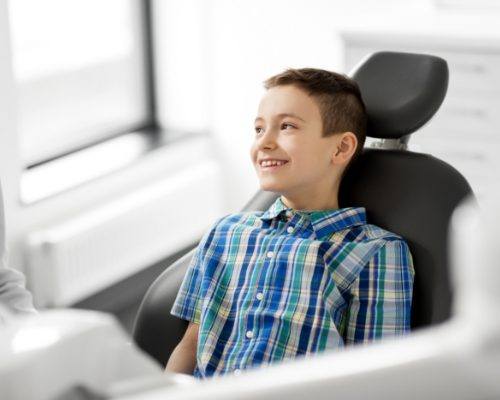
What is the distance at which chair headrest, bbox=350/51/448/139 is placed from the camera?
179 centimetres

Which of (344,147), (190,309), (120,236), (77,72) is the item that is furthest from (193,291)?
(77,72)

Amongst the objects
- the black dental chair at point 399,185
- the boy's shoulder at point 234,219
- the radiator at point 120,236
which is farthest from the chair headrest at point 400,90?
the radiator at point 120,236

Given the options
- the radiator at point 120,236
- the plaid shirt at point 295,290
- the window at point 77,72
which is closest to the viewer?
the plaid shirt at point 295,290

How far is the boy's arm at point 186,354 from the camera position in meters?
1.74

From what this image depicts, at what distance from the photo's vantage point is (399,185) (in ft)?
5.85

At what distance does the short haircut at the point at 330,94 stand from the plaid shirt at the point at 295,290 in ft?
0.52

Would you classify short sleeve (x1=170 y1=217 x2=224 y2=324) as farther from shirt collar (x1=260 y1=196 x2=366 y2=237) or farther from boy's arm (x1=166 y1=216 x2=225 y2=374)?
shirt collar (x1=260 y1=196 x2=366 y2=237)

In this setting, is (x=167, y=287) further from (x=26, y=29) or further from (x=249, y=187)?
(x=249, y=187)

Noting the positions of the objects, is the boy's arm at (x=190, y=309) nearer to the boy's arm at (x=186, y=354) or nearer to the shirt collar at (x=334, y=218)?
the boy's arm at (x=186, y=354)

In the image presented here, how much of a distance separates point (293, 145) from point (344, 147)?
0.11 metres

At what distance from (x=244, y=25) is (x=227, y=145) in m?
0.44

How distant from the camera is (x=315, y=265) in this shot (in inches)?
64.7

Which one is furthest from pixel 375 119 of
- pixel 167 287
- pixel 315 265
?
pixel 167 287

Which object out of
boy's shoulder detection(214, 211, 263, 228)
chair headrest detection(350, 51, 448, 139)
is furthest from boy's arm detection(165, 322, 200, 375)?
chair headrest detection(350, 51, 448, 139)
